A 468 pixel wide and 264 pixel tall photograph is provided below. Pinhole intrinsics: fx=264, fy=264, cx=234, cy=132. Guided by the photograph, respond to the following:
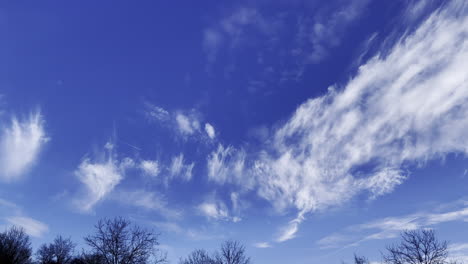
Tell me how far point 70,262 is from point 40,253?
968cm

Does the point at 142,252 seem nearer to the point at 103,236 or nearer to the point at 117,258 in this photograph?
the point at 117,258

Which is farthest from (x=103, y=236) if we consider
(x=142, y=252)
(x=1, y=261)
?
(x=1, y=261)

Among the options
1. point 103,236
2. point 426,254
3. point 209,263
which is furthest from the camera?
point 209,263

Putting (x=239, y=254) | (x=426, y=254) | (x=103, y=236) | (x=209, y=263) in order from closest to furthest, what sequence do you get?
(x=426, y=254) → (x=103, y=236) → (x=239, y=254) → (x=209, y=263)

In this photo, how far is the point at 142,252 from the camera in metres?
36.2

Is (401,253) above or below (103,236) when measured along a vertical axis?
below

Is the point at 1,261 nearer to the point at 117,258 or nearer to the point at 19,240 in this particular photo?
the point at 19,240

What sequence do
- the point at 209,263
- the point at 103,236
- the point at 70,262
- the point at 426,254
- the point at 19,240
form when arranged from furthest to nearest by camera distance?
the point at 70,262 < the point at 19,240 < the point at 209,263 < the point at 103,236 < the point at 426,254

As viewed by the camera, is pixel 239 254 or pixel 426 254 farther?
pixel 239 254

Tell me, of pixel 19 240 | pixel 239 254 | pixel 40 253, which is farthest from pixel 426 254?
pixel 40 253

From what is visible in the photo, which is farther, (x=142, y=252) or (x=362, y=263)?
(x=362, y=263)

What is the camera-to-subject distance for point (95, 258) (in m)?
38.5

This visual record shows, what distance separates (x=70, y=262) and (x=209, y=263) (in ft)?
164

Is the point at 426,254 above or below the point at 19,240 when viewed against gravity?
below
